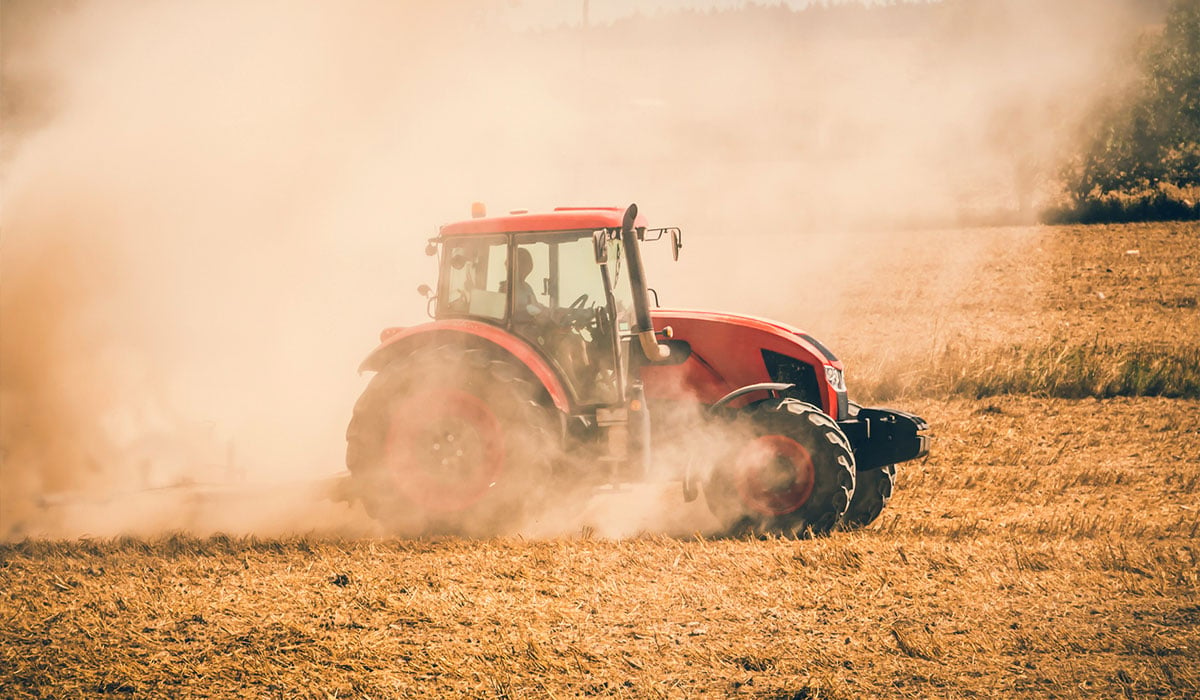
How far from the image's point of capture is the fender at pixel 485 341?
6.96m

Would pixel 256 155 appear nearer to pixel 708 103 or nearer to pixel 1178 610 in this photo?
pixel 708 103

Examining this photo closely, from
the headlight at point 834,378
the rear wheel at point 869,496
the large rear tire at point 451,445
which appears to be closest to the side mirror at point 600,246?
the large rear tire at point 451,445

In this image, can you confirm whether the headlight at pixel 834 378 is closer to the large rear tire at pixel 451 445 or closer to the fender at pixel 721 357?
the fender at pixel 721 357

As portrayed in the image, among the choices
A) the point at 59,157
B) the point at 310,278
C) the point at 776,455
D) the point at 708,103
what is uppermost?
the point at 708,103

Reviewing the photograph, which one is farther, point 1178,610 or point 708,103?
point 708,103

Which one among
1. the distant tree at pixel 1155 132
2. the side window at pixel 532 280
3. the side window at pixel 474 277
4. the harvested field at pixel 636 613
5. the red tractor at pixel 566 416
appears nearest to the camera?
the harvested field at pixel 636 613

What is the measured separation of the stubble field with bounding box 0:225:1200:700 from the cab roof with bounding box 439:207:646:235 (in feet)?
7.32

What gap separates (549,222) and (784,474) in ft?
8.04

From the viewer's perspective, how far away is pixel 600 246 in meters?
6.59

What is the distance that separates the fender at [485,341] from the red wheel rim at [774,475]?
52.9 inches

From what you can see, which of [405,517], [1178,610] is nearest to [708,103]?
[405,517]

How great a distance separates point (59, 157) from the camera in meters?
10.5

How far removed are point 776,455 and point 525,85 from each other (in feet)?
→ 25.4

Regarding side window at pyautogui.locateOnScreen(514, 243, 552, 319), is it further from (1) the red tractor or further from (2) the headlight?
(2) the headlight
